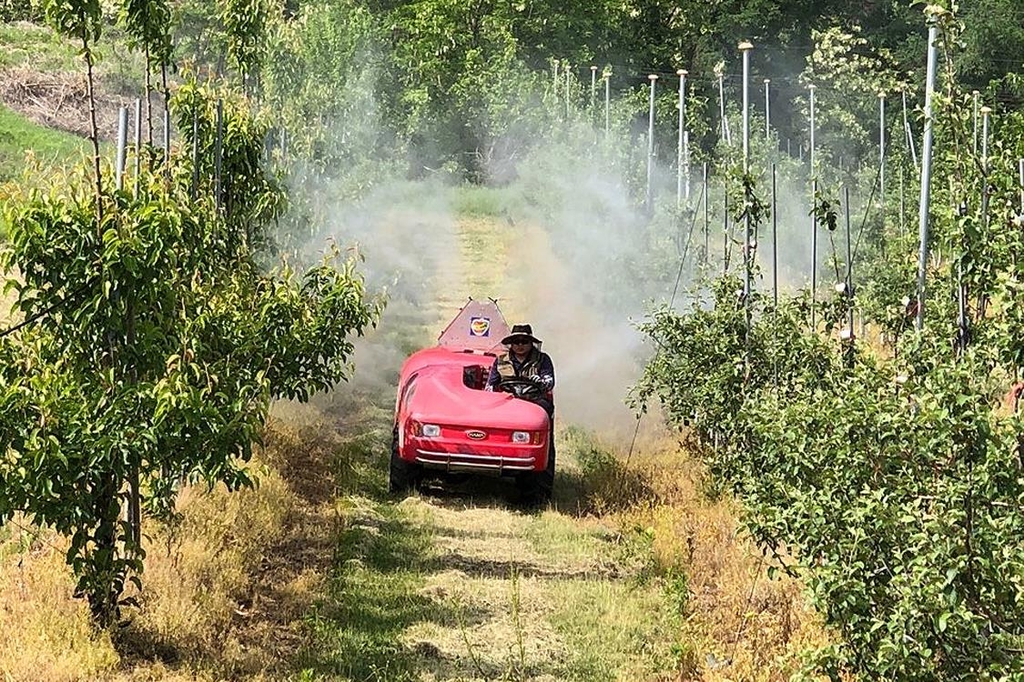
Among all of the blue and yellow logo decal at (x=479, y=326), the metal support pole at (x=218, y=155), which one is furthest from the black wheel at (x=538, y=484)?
the metal support pole at (x=218, y=155)

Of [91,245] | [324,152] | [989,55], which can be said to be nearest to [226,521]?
[91,245]

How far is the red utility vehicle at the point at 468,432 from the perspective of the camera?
502 inches

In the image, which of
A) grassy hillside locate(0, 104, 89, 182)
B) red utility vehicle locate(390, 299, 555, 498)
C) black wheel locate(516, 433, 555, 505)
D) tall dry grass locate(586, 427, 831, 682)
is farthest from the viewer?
grassy hillside locate(0, 104, 89, 182)

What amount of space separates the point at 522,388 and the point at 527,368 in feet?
1.00

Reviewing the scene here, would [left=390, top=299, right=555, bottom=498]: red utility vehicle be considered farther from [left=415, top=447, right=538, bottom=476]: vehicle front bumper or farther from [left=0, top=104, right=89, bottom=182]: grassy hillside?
[left=0, top=104, right=89, bottom=182]: grassy hillside

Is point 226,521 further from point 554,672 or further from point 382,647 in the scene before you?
point 554,672

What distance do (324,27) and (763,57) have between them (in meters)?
35.1

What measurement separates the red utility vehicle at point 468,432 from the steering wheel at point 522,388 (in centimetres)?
1

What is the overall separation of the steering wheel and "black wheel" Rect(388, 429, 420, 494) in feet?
4.09

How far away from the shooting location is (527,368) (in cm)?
1356

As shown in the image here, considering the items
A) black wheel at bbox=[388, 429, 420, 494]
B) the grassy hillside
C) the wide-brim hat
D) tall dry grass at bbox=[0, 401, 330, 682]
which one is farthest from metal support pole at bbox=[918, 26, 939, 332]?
the grassy hillside

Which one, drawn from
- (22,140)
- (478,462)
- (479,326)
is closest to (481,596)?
(478,462)

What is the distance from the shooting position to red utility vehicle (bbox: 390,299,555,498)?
A: 1275 cm

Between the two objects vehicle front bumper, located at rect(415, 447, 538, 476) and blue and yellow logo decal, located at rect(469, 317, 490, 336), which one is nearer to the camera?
vehicle front bumper, located at rect(415, 447, 538, 476)
